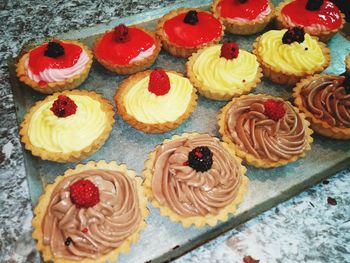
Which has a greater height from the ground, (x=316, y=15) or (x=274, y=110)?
(x=316, y=15)

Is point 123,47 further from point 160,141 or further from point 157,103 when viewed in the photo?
point 160,141

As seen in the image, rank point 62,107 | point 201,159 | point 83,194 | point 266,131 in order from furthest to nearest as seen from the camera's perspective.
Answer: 1. point 266,131
2. point 62,107
3. point 201,159
4. point 83,194

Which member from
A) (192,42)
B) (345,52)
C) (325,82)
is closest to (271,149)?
(325,82)

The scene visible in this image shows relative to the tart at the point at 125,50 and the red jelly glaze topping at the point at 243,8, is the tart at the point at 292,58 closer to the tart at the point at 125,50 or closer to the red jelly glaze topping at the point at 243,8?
the red jelly glaze topping at the point at 243,8

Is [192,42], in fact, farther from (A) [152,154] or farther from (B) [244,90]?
(A) [152,154]

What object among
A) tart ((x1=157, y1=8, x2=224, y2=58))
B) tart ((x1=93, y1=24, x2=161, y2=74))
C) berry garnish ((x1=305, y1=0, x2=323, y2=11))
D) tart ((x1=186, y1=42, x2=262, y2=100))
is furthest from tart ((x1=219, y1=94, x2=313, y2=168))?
Answer: berry garnish ((x1=305, y1=0, x2=323, y2=11))

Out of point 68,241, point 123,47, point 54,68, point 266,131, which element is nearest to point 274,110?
point 266,131
